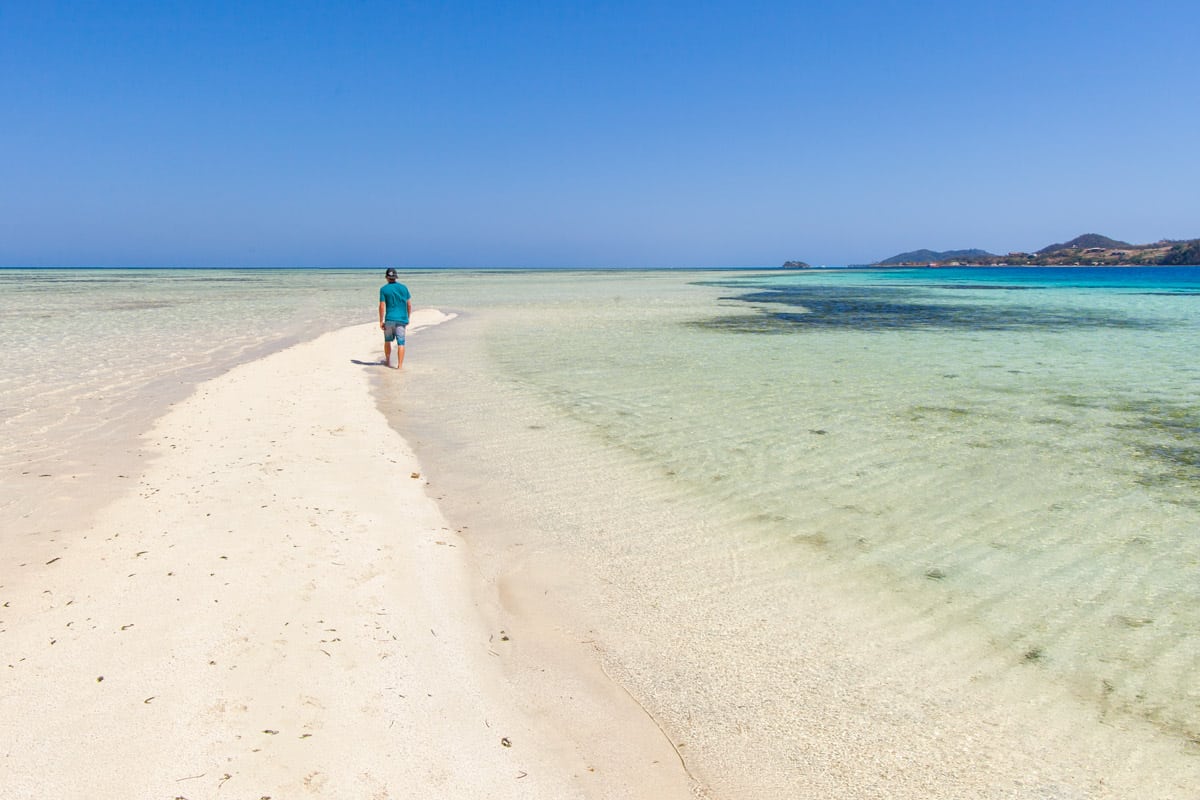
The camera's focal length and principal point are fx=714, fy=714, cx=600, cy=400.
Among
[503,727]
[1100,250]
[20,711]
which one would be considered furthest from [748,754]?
[1100,250]

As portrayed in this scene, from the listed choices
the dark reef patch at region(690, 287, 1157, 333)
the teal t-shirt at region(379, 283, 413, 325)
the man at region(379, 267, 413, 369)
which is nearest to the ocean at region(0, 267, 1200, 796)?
the man at region(379, 267, 413, 369)

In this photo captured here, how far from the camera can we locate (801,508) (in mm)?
6375

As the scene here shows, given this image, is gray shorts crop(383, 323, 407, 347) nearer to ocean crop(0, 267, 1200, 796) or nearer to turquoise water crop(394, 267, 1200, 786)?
ocean crop(0, 267, 1200, 796)

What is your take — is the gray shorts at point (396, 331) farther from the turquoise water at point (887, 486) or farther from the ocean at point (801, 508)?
the turquoise water at point (887, 486)

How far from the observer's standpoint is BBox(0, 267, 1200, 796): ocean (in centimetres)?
377

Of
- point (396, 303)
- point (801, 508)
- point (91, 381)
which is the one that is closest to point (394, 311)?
point (396, 303)

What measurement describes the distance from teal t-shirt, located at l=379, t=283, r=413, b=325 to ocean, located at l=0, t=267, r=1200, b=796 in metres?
1.11

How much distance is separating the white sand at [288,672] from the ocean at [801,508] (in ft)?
1.26

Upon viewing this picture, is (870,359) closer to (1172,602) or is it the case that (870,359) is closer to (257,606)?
(1172,602)

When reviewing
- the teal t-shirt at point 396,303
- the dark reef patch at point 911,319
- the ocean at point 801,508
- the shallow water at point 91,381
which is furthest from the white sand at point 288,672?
the dark reef patch at point 911,319

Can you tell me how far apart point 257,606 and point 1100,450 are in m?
8.75

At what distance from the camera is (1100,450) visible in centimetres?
820

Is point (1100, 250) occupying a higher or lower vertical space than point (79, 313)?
higher

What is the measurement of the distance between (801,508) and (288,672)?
4421 millimetres
